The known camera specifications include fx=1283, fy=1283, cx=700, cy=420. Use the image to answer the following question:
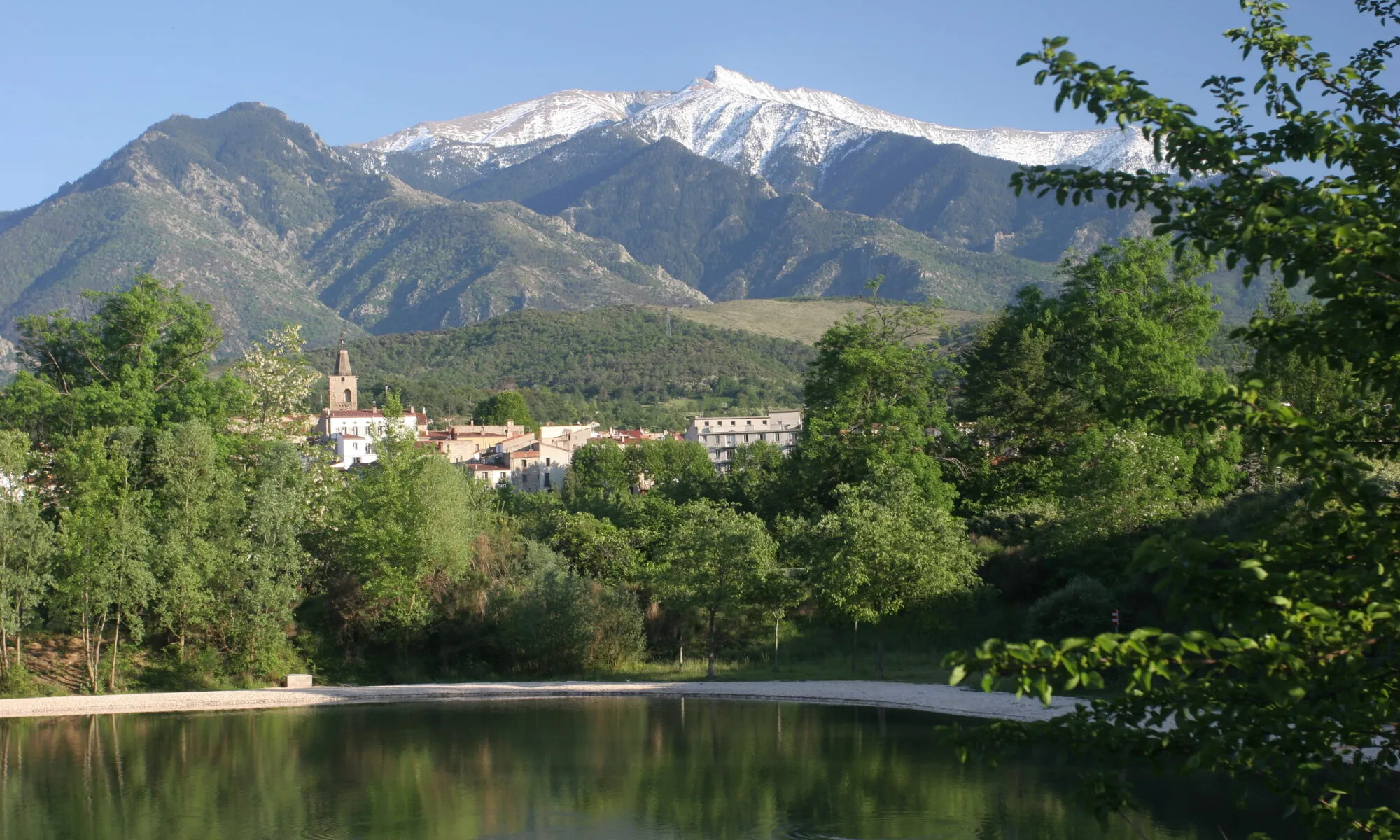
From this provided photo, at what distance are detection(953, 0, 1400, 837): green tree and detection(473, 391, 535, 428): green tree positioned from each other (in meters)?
118

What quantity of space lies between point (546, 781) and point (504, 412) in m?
105

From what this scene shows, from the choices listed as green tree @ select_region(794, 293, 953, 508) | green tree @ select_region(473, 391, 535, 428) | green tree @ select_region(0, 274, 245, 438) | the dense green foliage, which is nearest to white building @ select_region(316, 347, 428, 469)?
green tree @ select_region(473, 391, 535, 428)

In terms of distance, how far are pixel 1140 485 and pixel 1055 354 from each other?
12089 mm

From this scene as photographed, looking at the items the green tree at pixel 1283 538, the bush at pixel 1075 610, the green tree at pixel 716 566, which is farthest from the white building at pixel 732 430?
the green tree at pixel 1283 538

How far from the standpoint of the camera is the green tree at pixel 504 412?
411ft

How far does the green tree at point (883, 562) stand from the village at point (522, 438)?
45.7m

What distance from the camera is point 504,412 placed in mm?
125625

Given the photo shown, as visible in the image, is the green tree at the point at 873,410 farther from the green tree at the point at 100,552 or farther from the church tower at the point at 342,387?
the church tower at the point at 342,387

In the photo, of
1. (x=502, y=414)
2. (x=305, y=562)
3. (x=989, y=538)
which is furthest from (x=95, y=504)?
(x=502, y=414)

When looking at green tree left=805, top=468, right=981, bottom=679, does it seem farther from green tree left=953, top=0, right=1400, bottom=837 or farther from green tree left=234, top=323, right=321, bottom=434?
green tree left=953, top=0, right=1400, bottom=837

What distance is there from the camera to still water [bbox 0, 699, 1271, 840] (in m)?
18.2

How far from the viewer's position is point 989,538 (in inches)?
1494

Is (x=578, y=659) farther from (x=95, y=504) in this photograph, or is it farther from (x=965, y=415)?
(x=965, y=415)

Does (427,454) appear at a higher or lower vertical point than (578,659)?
higher
